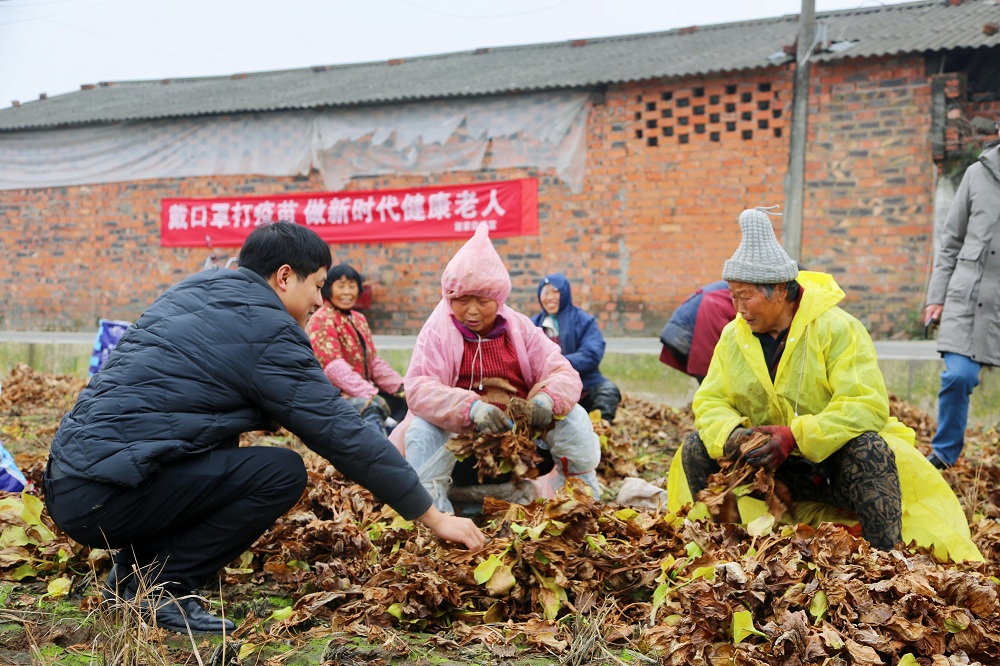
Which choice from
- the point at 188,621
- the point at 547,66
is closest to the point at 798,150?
the point at 547,66

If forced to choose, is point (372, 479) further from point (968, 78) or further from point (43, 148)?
point (43, 148)

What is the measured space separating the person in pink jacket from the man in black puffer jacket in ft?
4.08

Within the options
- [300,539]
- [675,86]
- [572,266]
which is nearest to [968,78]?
[675,86]

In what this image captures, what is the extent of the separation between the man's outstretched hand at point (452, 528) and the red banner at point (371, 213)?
10569 millimetres

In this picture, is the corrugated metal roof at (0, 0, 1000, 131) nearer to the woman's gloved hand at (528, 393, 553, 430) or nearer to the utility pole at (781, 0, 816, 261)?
the utility pole at (781, 0, 816, 261)

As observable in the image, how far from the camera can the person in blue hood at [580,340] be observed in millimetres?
6527

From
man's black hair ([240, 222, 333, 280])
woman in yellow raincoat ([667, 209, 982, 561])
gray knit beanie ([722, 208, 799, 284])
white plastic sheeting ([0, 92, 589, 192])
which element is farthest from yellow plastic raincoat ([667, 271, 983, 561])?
white plastic sheeting ([0, 92, 589, 192])

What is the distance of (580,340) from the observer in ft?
22.3

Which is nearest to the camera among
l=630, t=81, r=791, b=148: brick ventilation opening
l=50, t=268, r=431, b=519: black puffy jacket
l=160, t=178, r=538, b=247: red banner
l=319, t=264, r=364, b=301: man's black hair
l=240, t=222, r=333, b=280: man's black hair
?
l=50, t=268, r=431, b=519: black puffy jacket

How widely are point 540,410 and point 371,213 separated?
10.7m

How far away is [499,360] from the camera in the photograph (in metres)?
4.33

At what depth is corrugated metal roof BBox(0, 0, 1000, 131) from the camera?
12.1 m

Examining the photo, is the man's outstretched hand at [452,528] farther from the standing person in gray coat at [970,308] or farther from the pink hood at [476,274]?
the standing person in gray coat at [970,308]

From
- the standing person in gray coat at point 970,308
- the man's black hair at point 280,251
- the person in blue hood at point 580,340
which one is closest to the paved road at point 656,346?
the person in blue hood at point 580,340
